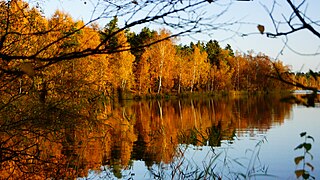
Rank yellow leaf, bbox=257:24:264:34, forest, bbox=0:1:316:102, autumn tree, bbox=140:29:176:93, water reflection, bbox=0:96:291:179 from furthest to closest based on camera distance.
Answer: autumn tree, bbox=140:29:176:93
water reflection, bbox=0:96:291:179
forest, bbox=0:1:316:102
yellow leaf, bbox=257:24:264:34

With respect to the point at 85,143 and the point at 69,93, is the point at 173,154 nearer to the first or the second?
the point at 85,143

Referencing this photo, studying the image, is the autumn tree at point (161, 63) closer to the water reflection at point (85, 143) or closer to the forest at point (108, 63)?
the forest at point (108, 63)

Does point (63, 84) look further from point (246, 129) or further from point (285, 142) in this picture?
point (246, 129)

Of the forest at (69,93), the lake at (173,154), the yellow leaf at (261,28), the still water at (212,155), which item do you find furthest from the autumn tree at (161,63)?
the yellow leaf at (261,28)

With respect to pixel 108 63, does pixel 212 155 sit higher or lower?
lower

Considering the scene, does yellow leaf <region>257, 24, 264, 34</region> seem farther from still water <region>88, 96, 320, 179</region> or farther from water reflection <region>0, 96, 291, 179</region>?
still water <region>88, 96, 320, 179</region>

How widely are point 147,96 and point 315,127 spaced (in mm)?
24680

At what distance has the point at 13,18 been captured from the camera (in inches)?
118

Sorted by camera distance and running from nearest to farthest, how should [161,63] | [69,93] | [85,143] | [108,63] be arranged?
[69,93] < [85,143] < [108,63] < [161,63]

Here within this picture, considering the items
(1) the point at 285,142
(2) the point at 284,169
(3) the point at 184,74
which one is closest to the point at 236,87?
(3) the point at 184,74

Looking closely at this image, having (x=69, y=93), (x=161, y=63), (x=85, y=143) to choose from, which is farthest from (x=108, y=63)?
(x=69, y=93)

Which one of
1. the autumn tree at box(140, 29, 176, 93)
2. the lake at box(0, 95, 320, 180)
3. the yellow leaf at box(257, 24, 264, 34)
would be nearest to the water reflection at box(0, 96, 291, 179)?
the lake at box(0, 95, 320, 180)

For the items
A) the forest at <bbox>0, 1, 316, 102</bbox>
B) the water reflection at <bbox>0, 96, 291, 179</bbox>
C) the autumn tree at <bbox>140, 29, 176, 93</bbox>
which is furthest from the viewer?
the autumn tree at <bbox>140, 29, 176, 93</bbox>

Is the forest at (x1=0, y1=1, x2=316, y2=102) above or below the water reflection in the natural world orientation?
above
